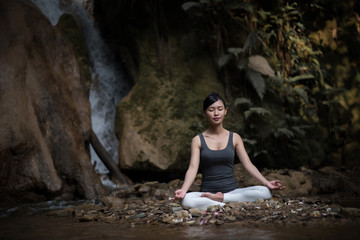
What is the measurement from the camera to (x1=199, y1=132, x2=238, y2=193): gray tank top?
429cm

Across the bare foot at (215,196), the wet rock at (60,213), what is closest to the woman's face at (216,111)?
the bare foot at (215,196)

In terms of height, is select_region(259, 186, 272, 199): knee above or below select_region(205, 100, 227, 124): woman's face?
below

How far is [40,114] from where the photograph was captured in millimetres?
6301

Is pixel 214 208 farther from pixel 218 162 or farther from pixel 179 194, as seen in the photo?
pixel 218 162

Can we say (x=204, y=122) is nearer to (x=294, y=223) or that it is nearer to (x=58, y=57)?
(x=58, y=57)

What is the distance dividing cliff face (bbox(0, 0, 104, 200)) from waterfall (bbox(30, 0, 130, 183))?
1891 millimetres

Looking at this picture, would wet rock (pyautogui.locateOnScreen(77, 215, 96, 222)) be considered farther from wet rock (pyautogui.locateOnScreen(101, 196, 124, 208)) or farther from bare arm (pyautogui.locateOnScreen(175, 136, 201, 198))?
bare arm (pyautogui.locateOnScreen(175, 136, 201, 198))

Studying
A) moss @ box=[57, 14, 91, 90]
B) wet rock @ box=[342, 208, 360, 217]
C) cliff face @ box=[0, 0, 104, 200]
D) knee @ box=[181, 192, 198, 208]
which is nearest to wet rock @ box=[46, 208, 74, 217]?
cliff face @ box=[0, 0, 104, 200]

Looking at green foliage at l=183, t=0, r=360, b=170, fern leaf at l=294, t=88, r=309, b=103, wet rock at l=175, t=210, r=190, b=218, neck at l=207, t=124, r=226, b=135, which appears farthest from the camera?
fern leaf at l=294, t=88, r=309, b=103

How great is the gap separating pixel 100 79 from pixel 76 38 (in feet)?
4.41

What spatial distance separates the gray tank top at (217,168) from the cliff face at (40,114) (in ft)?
8.68

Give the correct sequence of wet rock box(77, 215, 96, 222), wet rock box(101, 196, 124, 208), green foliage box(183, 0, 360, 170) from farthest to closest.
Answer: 1. green foliage box(183, 0, 360, 170)
2. wet rock box(101, 196, 124, 208)
3. wet rock box(77, 215, 96, 222)

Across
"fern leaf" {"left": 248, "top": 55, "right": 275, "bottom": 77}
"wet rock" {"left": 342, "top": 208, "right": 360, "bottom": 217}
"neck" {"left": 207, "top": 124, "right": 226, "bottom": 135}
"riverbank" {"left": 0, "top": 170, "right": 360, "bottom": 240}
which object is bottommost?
"wet rock" {"left": 342, "top": 208, "right": 360, "bottom": 217}

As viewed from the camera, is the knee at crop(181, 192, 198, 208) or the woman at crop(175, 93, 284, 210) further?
the woman at crop(175, 93, 284, 210)
